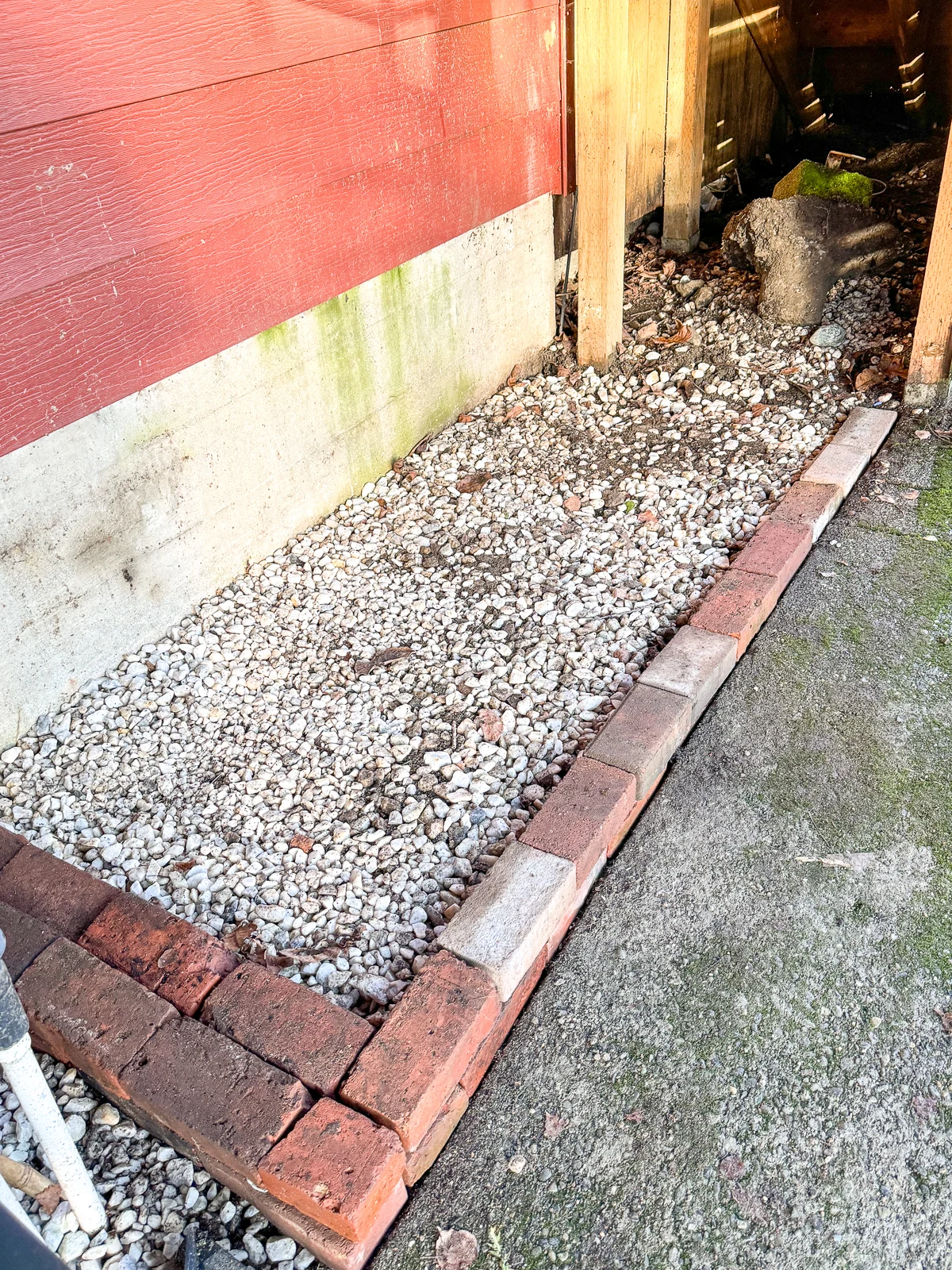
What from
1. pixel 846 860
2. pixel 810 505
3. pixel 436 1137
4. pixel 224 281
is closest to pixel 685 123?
pixel 810 505

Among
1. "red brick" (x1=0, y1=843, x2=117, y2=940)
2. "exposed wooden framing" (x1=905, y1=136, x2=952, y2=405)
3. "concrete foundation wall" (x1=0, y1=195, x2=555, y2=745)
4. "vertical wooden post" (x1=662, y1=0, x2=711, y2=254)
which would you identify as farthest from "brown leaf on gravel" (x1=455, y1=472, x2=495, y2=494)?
"vertical wooden post" (x1=662, y1=0, x2=711, y2=254)

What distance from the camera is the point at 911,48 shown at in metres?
8.10

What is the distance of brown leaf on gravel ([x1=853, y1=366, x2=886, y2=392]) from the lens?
446 centimetres

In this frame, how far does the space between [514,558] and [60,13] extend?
219cm

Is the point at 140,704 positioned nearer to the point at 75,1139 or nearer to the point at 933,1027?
the point at 75,1139

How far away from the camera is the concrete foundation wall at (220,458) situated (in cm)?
286

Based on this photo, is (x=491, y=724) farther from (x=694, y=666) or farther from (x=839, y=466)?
(x=839, y=466)

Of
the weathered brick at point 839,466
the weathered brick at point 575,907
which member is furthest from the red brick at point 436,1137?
the weathered brick at point 839,466

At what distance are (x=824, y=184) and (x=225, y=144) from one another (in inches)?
177

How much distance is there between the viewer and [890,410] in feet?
14.0

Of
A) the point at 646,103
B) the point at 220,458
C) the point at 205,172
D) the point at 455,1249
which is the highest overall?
the point at 205,172

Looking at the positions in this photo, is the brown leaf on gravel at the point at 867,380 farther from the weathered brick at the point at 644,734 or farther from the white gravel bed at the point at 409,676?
the weathered brick at the point at 644,734

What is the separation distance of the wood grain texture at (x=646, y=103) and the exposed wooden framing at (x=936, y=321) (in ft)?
7.65

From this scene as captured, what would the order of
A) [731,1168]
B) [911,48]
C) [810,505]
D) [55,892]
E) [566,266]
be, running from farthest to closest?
1. [911,48]
2. [566,266]
3. [810,505]
4. [55,892]
5. [731,1168]
